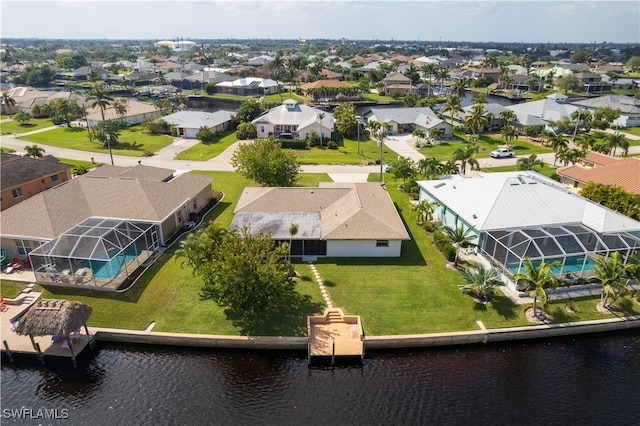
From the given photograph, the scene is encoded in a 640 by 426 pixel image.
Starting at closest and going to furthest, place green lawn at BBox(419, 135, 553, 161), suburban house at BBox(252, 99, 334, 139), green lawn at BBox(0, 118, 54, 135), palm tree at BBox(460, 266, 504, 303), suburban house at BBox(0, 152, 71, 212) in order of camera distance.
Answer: palm tree at BBox(460, 266, 504, 303) → suburban house at BBox(0, 152, 71, 212) → green lawn at BBox(419, 135, 553, 161) → suburban house at BBox(252, 99, 334, 139) → green lawn at BBox(0, 118, 54, 135)

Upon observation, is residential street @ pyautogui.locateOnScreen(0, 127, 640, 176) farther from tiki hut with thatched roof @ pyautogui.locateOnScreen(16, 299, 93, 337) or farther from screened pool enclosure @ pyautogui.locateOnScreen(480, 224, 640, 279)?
tiki hut with thatched roof @ pyautogui.locateOnScreen(16, 299, 93, 337)

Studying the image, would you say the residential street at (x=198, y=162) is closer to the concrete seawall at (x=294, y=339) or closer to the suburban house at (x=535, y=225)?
the suburban house at (x=535, y=225)

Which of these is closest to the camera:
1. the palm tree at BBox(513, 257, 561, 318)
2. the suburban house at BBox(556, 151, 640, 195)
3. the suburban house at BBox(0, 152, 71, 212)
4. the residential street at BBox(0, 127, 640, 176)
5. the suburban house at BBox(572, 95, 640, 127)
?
the palm tree at BBox(513, 257, 561, 318)

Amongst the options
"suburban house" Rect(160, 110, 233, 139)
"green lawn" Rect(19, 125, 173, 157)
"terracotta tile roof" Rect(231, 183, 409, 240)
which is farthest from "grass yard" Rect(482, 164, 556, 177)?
"green lawn" Rect(19, 125, 173, 157)

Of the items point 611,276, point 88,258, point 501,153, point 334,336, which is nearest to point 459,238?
point 611,276

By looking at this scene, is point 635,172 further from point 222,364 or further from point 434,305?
point 222,364

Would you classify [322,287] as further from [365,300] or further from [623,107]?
[623,107]

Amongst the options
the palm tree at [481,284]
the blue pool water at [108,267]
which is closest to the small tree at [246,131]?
the blue pool water at [108,267]
